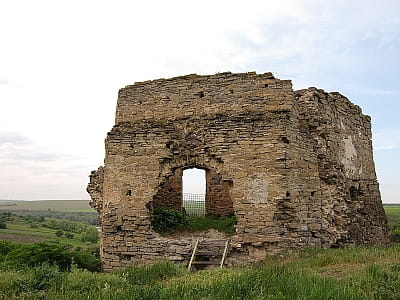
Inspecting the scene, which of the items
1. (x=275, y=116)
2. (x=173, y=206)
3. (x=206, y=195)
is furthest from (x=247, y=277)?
(x=206, y=195)

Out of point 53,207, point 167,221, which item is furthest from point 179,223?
point 53,207

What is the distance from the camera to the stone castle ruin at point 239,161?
28.7 ft

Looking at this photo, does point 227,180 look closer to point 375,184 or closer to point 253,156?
point 253,156

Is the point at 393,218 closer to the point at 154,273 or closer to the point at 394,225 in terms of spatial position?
the point at 394,225

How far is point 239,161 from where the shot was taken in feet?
29.5

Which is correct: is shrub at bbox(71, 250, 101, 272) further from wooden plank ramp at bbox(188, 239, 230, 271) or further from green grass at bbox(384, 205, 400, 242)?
green grass at bbox(384, 205, 400, 242)

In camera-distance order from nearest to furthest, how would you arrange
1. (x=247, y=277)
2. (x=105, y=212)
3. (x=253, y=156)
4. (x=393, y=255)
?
(x=247, y=277) → (x=393, y=255) → (x=253, y=156) → (x=105, y=212)

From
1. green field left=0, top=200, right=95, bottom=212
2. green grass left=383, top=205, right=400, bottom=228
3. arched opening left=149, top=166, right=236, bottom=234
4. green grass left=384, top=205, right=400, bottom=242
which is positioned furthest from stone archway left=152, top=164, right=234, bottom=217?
Answer: green field left=0, top=200, right=95, bottom=212

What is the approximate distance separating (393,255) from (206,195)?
269 inches

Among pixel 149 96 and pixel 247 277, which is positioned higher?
pixel 149 96

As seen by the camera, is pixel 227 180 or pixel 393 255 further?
pixel 227 180

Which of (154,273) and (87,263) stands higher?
(154,273)

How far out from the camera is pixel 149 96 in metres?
10.1

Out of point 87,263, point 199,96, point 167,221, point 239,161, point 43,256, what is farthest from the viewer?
point 43,256
